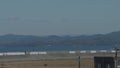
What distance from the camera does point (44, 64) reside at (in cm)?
8025

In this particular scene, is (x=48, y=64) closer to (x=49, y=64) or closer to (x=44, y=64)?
(x=49, y=64)

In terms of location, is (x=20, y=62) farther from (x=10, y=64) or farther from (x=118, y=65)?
(x=118, y=65)

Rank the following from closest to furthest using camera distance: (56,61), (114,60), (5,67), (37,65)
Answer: (114,60), (5,67), (37,65), (56,61)

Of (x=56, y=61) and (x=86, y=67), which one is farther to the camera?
(x=56, y=61)

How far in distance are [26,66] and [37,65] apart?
2290 millimetres

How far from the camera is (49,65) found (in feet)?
261

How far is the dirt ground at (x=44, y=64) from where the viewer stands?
7732 centimetres

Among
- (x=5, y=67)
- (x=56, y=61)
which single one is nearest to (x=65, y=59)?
(x=56, y=61)

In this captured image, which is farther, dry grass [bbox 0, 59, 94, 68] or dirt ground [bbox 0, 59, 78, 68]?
dirt ground [bbox 0, 59, 78, 68]

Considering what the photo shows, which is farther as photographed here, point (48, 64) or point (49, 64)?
point (49, 64)

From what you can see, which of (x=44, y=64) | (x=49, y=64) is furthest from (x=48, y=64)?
(x=44, y=64)

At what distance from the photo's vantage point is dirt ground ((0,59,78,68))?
7732 centimetres

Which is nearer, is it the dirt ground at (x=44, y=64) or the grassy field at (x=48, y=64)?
the grassy field at (x=48, y=64)

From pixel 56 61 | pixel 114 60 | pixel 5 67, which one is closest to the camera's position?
pixel 114 60
